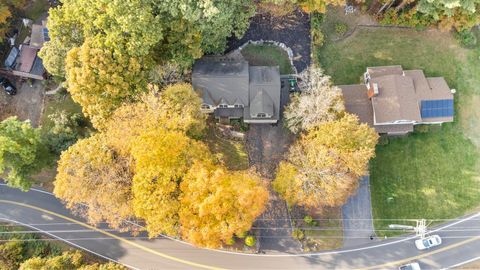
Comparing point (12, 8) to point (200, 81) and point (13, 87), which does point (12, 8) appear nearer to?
point (13, 87)

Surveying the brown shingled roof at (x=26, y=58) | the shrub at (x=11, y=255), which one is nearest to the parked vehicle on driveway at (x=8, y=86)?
the brown shingled roof at (x=26, y=58)

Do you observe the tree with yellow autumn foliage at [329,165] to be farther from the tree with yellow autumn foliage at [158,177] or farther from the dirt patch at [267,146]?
the tree with yellow autumn foliage at [158,177]

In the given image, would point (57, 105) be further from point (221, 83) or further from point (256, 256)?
point (256, 256)

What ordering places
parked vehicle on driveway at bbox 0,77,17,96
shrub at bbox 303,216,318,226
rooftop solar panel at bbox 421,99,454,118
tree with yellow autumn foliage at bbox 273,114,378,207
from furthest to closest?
parked vehicle on driveway at bbox 0,77,17,96 → rooftop solar panel at bbox 421,99,454,118 → shrub at bbox 303,216,318,226 → tree with yellow autumn foliage at bbox 273,114,378,207

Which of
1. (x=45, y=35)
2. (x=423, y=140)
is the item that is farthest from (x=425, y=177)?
(x=45, y=35)

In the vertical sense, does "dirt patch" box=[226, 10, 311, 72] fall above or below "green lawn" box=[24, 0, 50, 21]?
below

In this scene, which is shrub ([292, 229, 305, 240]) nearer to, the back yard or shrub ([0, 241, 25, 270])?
the back yard

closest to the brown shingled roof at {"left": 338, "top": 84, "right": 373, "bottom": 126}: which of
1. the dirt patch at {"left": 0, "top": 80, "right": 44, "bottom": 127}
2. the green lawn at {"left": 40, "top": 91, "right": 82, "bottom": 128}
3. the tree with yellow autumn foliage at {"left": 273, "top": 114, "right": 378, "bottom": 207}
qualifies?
the tree with yellow autumn foliage at {"left": 273, "top": 114, "right": 378, "bottom": 207}
